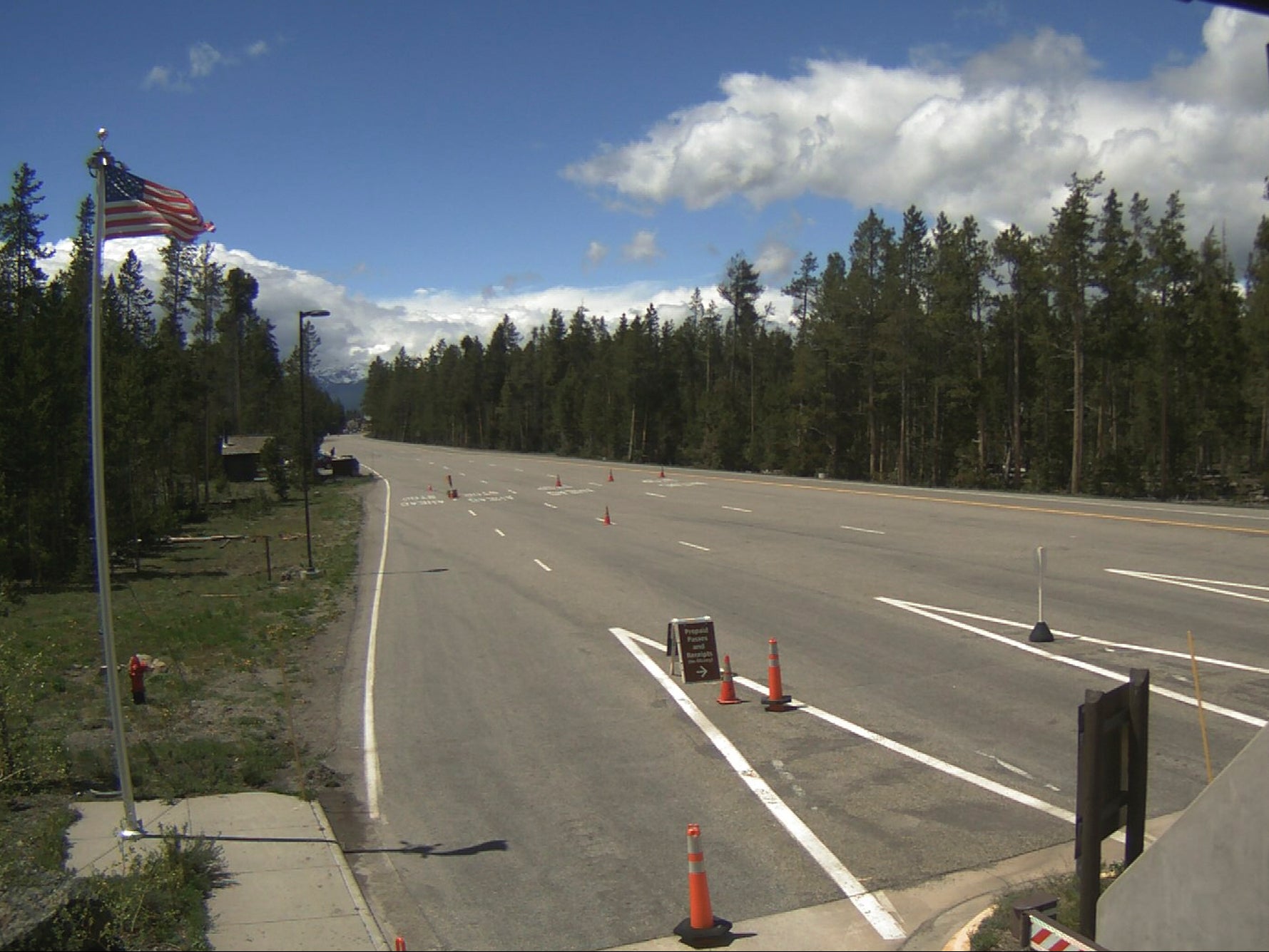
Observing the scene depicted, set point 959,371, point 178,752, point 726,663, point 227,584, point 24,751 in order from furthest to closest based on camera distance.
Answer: point 959,371, point 227,584, point 726,663, point 178,752, point 24,751

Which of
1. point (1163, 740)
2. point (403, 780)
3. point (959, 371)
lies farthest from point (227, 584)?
point (959, 371)

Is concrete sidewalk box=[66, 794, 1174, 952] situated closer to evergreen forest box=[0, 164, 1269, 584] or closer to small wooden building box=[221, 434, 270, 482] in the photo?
evergreen forest box=[0, 164, 1269, 584]

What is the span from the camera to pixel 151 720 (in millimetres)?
12414

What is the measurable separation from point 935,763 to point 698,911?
13.8 feet

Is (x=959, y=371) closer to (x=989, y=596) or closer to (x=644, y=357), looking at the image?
(x=644, y=357)

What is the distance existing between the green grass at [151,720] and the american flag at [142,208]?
4.61 metres

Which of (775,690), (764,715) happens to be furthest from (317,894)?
(775,690)

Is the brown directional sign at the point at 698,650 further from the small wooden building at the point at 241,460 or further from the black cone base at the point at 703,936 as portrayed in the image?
the small wooden building at the point at 241,460

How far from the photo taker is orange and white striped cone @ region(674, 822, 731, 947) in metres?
6.37

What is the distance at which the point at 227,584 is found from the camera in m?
27.4

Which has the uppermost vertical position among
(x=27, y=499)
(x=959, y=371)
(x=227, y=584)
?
(x=959, y=371)

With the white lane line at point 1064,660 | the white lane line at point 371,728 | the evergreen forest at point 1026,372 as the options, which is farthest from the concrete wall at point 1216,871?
the evergreen forest at point 1026,372

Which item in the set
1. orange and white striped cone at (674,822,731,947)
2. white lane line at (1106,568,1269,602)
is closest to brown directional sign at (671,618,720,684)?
orange and white striped cone at (674,822,731,947)

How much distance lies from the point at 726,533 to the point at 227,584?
14.5 metres
